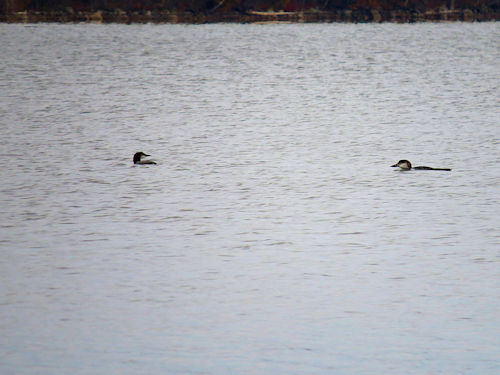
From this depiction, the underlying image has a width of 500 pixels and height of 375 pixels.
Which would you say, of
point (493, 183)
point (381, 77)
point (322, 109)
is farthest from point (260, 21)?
point (493, 183)

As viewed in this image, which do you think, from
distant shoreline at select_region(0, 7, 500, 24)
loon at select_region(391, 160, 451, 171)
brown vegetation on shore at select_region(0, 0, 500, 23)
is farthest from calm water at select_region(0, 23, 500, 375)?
brown vegetation on shore at select_region(0, 0, 500, 23)

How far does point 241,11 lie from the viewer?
403ft

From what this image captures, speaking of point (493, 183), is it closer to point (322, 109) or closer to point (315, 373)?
point (315, 373)

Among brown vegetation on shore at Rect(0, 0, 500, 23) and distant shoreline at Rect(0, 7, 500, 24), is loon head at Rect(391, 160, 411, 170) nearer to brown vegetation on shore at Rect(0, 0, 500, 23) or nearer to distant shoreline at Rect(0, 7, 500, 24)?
distant shoreline at Rect(0, 7, 500, 24)

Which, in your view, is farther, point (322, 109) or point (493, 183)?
point (322, 109)

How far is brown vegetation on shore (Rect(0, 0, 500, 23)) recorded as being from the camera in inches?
4722

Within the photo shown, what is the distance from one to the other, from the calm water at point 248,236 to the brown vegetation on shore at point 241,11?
85.7 metres

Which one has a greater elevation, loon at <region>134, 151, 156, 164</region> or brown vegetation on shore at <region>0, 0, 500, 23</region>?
loon at <region>134, 151, 156, 164</region>

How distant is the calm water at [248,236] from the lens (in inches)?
386

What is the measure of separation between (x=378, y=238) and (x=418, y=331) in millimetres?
4155

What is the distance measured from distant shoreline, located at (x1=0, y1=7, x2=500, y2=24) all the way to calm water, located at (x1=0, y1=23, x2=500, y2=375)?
276 ft

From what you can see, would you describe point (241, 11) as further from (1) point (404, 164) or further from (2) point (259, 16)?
(1) point (404, 164)

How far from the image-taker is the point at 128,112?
3131 centimetres

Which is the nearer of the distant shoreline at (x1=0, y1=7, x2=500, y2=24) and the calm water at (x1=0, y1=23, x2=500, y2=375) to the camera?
the calm water at (x1=0, y1=23, x2=500, y2=375)
